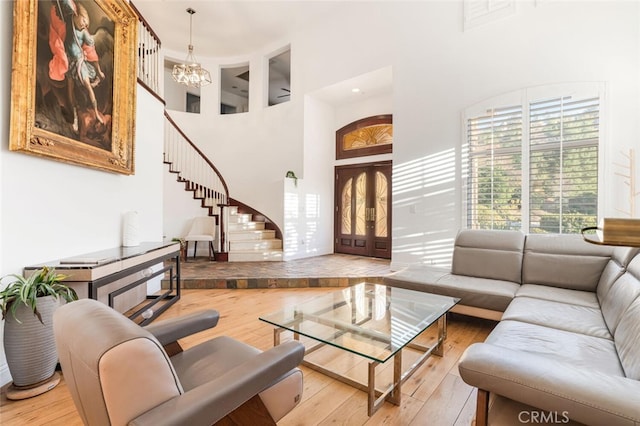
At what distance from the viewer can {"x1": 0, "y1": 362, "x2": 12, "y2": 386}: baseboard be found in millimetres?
1947

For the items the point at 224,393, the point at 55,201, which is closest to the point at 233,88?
the point at 55,201

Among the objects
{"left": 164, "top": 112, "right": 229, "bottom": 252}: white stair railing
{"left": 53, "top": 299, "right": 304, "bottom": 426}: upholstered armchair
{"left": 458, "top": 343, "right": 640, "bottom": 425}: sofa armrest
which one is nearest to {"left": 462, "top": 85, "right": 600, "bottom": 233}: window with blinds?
{"left": 458, "top": 343, "right": 640, "bottom": 425}: sofa armrest

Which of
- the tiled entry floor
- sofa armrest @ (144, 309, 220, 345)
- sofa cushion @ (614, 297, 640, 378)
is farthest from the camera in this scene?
the tiled entry floor

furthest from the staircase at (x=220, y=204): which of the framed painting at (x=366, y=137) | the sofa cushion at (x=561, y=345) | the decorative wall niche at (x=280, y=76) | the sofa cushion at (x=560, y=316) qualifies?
the sofa cushion at (x=561, y=345)

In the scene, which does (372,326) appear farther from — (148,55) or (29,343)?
(148,55)

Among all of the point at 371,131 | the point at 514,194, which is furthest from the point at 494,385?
the point at 371,131

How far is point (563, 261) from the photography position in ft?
9.18

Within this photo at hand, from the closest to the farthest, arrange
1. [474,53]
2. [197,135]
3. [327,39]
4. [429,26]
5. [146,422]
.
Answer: [146,422]
[474,53]
[429,26]
[327,39]
[197,135]

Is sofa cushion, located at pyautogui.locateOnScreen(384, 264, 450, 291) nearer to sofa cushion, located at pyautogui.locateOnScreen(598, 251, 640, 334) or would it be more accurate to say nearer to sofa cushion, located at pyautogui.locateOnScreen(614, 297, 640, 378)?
sofa cushion, located at pyautogui.locateOnScreen(598, 251, 640, 334)

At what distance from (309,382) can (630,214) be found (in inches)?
157

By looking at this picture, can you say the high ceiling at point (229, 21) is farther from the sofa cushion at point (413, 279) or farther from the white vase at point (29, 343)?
the white vase at point (29, 343)

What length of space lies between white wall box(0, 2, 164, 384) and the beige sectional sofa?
2.88m

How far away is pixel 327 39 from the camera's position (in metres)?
6.05

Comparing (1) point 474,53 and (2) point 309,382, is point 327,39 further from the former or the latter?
(2) point 309,382
